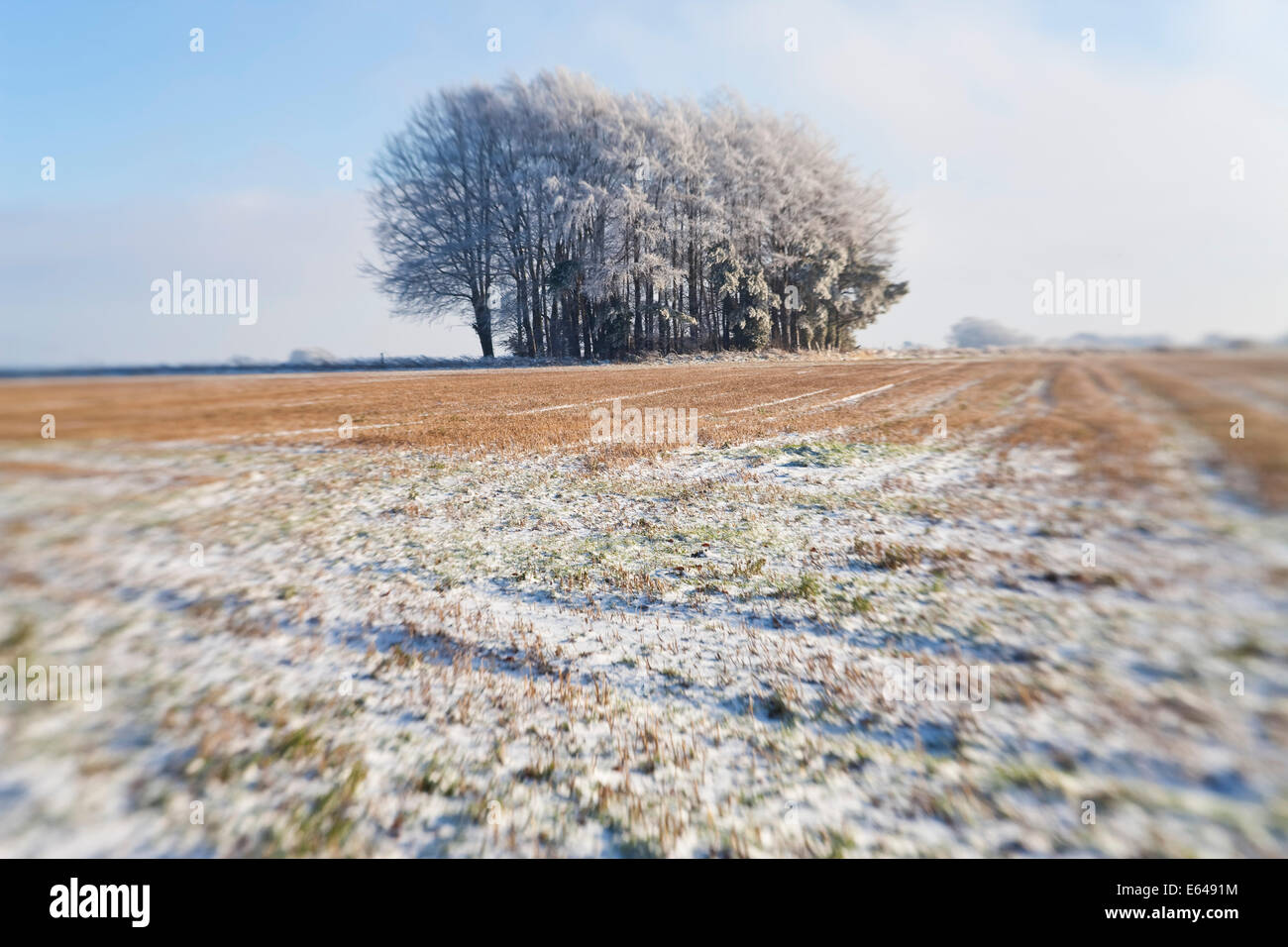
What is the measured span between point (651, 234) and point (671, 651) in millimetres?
39788

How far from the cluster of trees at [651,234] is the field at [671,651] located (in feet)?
97.1

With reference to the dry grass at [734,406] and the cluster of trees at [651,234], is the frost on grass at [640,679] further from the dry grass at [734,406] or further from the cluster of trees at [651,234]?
the cluster of trees at [651,234]

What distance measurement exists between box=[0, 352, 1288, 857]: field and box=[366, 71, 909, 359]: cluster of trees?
2960cm

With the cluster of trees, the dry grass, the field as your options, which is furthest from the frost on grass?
the cluster of trees

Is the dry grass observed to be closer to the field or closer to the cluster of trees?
the field

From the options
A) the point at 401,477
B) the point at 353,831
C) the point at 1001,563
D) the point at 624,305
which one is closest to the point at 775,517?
the point at 1001,563

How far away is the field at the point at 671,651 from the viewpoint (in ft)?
10.1

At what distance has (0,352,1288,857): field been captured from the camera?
3084 mm

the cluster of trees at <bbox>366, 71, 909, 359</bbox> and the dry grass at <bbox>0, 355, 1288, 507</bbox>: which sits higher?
the cluster of trees at <bbox>366, 71, 909, 359</bbox>

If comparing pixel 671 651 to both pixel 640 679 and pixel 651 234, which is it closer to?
pixel 640 679

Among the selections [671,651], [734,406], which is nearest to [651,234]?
[734,406]
